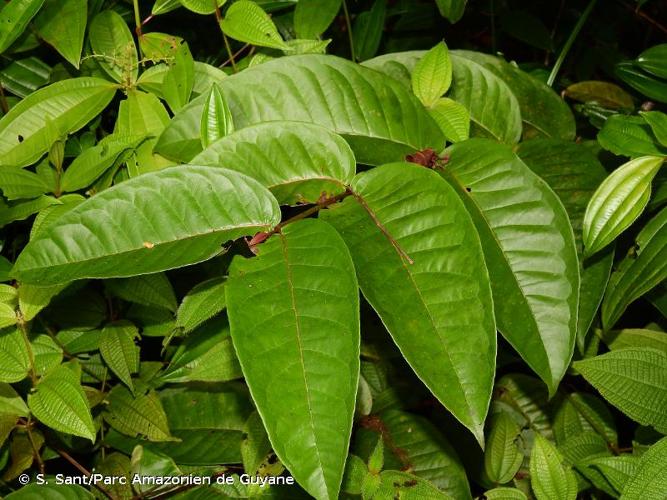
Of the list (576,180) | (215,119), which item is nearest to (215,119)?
(215,119)

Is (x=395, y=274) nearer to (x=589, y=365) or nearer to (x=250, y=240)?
(x=250, y=240)

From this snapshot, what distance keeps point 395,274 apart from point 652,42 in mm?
1531

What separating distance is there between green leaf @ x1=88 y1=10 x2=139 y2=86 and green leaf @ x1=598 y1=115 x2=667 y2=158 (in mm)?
757

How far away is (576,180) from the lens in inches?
42.1

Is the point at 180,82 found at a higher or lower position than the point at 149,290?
higher

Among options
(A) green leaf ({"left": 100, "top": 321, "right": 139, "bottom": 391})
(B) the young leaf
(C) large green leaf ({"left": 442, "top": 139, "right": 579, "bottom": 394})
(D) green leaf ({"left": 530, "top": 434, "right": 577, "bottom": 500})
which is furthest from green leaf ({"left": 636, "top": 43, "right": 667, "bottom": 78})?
(A) green leaf ({"left": 100, "top": 321, "right": 139, "bottom": 391})

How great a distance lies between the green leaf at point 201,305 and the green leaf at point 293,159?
15 cm

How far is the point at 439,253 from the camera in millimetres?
786

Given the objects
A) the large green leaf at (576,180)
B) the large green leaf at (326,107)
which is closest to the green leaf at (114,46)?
the large green leaf at (326,107)

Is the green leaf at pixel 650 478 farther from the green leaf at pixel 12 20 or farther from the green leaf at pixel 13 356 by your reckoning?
the green leaf at pixel 12 20

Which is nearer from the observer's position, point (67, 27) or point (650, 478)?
point (650, 478)

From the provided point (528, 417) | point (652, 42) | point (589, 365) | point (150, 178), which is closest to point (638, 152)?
point (589, 365)

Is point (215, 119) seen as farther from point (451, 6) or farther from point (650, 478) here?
point (650, 478)

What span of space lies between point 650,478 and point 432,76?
0.67 metres
